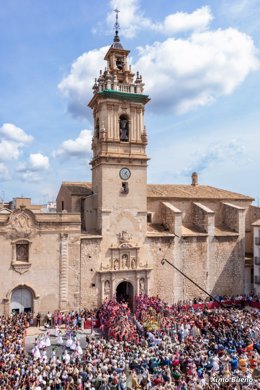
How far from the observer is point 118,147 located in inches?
1155

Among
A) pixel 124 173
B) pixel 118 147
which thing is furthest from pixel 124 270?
pixel 118 147

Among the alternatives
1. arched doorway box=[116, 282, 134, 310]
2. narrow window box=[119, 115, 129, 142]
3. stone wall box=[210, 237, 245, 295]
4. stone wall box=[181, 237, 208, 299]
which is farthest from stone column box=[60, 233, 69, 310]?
stone wall box=[210, 237, 245, 295]

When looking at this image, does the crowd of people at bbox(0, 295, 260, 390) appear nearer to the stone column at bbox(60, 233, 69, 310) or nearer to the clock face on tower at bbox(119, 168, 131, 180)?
the stone column at bbox(60, 233, 69, 310)

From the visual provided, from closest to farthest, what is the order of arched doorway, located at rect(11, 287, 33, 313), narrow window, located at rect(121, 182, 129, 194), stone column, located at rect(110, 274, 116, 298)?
arched doorway, located at rect(11, 287, 33, 313) → stone column, located at rect(110, 274, 116, 298) → narrow window, located at rect(121, 182, 129, 194)

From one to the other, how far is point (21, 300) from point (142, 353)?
36.2 feet

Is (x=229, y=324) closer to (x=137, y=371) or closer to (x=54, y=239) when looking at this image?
A: (x=137, y=371)

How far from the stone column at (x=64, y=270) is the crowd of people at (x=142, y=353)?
1105 mm

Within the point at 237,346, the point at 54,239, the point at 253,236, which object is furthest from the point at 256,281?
the point at 54,239

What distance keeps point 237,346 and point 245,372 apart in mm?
3898

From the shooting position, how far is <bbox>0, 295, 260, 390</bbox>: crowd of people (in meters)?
15.2

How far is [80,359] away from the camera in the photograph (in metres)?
18.5

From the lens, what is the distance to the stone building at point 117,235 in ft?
84.9

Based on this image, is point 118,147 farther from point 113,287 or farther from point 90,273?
point 113,287

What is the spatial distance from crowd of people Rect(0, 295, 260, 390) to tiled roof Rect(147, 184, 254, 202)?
10073 mm
